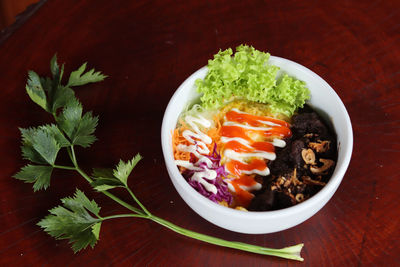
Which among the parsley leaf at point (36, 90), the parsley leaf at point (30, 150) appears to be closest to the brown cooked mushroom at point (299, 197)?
the parsley leaf at point (30, 150)

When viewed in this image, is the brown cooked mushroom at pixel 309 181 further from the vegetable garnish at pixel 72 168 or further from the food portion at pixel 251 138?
the vegetable garnish at pixel 72 168

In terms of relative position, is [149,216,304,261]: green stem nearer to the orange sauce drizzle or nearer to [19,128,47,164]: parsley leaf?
the orange sauce drizzle

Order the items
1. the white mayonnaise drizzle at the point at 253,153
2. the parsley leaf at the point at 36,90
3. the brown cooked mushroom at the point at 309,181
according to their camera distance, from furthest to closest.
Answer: the parsley leaf at the point at 36,90 < the white mayonnaise drizzle at the point at 253,153 < the brown cooked mushroom at the point at 309,181

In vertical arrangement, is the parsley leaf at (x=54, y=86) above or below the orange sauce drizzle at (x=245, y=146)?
above

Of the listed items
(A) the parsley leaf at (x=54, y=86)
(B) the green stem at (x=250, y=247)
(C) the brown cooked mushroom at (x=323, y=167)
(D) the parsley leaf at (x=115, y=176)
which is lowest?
(B) the green stem at (x=250, y=247)

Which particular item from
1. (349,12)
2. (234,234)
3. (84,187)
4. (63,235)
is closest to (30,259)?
(63,235)

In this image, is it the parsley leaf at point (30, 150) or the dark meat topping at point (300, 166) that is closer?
the dark meat topping at point (300, 166)

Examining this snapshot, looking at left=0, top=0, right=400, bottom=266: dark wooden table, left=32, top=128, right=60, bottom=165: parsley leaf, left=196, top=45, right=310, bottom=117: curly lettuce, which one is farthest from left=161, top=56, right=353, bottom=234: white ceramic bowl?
left=32, top=128, right=60, bottom=165: parsley leaf

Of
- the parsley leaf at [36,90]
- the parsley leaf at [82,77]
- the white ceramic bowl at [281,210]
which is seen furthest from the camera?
the parsley leaf at [82,77]

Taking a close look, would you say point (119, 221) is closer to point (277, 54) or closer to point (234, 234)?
point (234, 234)
